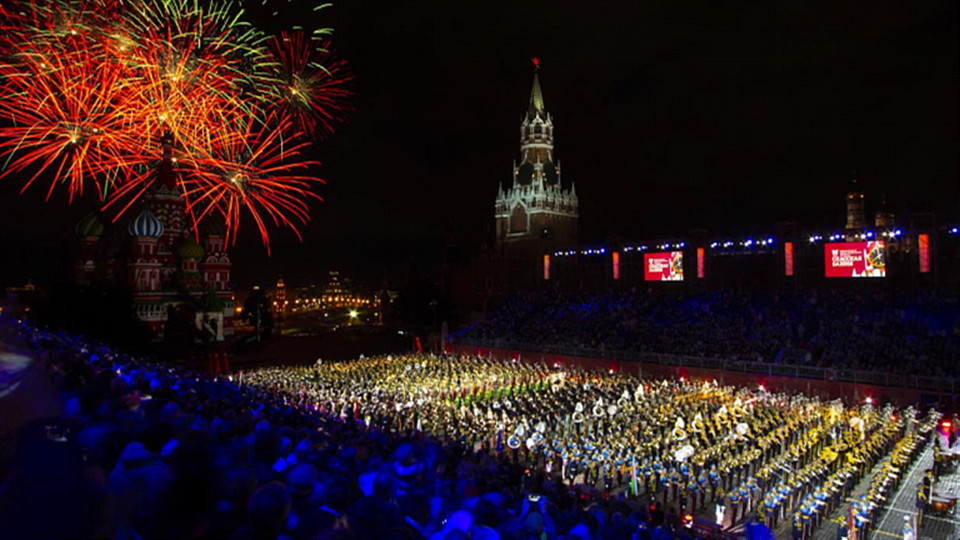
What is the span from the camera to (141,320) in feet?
114

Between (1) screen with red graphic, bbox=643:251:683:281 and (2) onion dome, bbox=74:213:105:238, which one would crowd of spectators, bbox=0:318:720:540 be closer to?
(1) screen with red graphic, bbox=643:251:683:281

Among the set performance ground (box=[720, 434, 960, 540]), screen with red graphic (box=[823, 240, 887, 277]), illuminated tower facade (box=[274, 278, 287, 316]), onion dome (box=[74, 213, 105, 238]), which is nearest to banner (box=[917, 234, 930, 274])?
screen with red graphic (box=[823, 240, 887, 277])

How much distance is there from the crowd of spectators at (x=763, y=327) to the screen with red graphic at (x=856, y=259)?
142 cm

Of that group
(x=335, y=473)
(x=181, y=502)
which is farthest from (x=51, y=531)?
(x=335, y=473)

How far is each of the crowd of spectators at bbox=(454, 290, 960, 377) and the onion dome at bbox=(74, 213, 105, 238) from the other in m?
27.9

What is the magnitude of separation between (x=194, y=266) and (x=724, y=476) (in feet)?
126

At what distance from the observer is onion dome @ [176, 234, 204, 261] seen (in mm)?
39500

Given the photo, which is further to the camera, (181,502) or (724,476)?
(724,476)

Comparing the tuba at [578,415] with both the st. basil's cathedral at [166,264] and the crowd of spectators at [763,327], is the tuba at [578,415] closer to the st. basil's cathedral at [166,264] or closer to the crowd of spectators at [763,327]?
the crowd of spectators at [763,327]

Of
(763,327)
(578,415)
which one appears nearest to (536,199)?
(763,327)

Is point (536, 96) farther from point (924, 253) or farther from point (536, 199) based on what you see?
point (924, 253)

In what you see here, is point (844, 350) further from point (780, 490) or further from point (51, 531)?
point (51, 531)

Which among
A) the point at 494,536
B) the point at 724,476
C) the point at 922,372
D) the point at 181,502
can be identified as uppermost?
the point at 181,502

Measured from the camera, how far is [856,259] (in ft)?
93.8
